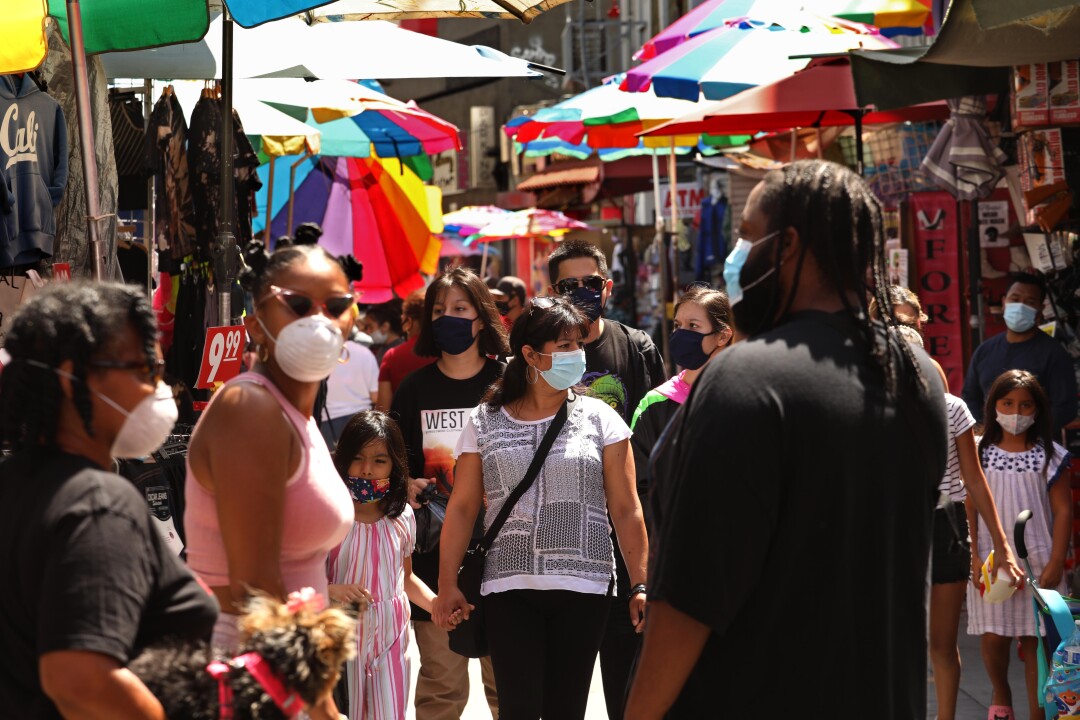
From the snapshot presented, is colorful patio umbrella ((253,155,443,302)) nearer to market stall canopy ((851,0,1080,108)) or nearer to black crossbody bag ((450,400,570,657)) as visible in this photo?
market stall canopy ((851,0,1080,108))

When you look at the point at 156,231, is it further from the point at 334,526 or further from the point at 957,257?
the point at 957,257

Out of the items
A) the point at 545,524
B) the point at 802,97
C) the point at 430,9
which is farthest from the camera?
the point at 802,97

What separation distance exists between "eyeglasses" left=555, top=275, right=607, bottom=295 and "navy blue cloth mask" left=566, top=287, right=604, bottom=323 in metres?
0.02

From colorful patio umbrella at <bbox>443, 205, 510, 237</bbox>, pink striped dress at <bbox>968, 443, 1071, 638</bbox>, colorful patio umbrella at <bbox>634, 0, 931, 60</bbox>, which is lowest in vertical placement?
pink striped dress at <bbox>968, 443, 1071, 638</bbox>

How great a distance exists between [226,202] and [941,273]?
628 cm

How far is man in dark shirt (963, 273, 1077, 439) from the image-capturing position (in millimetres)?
8633

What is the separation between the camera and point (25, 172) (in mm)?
5352

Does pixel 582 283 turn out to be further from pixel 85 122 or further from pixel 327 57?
pixel 85 122

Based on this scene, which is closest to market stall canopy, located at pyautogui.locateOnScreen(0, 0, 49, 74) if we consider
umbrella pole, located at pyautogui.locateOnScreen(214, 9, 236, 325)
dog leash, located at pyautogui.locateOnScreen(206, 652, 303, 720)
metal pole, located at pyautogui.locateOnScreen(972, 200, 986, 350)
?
umbrella pole, located at pyautogui.locateOnScreen(214, 9, 236, 325)

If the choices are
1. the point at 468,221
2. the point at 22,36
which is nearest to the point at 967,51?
the point at 22,36

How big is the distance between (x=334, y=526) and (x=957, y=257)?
8.13m

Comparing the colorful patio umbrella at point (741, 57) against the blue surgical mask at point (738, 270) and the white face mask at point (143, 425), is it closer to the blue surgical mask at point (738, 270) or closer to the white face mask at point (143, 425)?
the blue surgical mask at point (738, 270)

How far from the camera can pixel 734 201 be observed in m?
17.3

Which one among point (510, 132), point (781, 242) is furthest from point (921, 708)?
point (510, 132)
